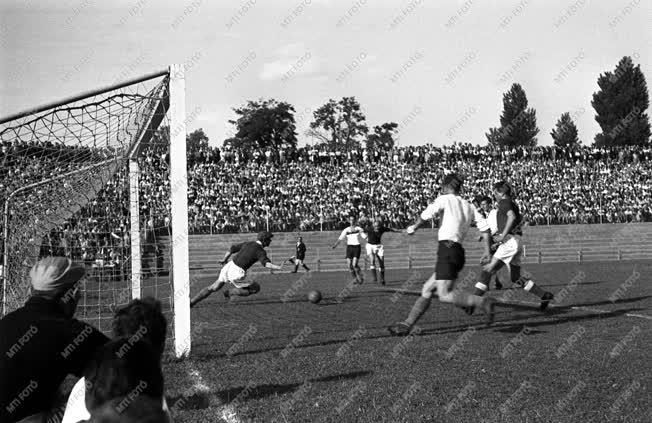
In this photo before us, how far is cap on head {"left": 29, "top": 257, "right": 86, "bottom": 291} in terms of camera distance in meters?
4.20

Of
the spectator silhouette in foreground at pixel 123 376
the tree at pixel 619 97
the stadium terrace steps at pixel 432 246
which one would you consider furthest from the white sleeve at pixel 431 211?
the tree at pixel 619 97

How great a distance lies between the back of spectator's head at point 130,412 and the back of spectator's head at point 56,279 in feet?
5.34

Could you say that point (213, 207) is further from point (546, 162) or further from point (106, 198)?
point (106, 198)

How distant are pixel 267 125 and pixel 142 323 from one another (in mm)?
79569

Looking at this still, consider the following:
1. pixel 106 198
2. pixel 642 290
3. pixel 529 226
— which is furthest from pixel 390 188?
pixel 106 198

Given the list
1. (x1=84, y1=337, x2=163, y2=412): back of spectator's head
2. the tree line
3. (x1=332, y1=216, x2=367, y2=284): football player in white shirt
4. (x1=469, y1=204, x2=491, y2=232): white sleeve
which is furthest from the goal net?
the tree line

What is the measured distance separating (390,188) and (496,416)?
44.3 metres

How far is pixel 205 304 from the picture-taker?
18.1m

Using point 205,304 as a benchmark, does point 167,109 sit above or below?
above

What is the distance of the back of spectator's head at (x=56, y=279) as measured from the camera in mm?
4207

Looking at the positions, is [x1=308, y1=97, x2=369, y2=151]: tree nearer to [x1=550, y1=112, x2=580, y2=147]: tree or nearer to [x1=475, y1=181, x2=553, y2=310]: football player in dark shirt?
[x1=550, y1=112, x2=580, y2=147]: tree

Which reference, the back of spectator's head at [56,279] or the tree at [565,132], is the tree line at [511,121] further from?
the back of spectator's head at [56,279]

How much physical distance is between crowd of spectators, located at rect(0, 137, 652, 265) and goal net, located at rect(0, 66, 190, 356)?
30497 mm

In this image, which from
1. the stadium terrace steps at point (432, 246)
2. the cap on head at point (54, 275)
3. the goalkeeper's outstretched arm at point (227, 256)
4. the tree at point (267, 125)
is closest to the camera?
the cap on head at point (54, 275)
